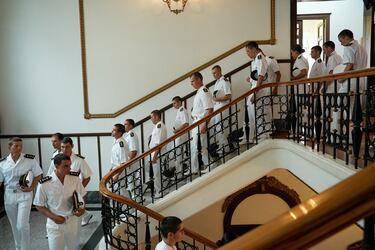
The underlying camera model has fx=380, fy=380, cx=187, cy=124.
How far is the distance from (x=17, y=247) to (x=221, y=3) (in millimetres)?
5030

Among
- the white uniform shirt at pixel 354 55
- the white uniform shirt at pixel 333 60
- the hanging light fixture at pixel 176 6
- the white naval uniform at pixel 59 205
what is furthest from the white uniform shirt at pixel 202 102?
the hanging light fixture at pixel 176 6

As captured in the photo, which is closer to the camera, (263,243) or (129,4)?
(263,243)

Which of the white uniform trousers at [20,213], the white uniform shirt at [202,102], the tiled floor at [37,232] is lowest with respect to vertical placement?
the tiled floor at [37,232]

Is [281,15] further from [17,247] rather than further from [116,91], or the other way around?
[17,247]

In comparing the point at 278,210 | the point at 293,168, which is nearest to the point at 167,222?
the point at 293,168

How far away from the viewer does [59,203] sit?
3.94 m

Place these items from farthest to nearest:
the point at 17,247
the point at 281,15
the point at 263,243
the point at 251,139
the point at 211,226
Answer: the point at 211,226 → the point at 281,15 → the point at 251,139 → the point at 17,247 → the point at 263,243

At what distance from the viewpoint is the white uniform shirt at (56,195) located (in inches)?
153

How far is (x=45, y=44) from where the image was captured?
7.09 metres

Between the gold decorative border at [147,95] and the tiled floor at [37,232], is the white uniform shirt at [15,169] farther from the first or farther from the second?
the gold decorative border at [147,95]

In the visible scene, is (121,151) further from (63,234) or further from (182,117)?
A: (63,234)

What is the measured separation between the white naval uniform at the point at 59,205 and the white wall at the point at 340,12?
727cm

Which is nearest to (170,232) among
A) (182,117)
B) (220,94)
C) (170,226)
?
(170,226)

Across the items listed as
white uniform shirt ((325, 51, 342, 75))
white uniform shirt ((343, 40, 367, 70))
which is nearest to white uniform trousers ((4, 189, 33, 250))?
Answer: white uniform shirt ((343, 40, 367, 70))
